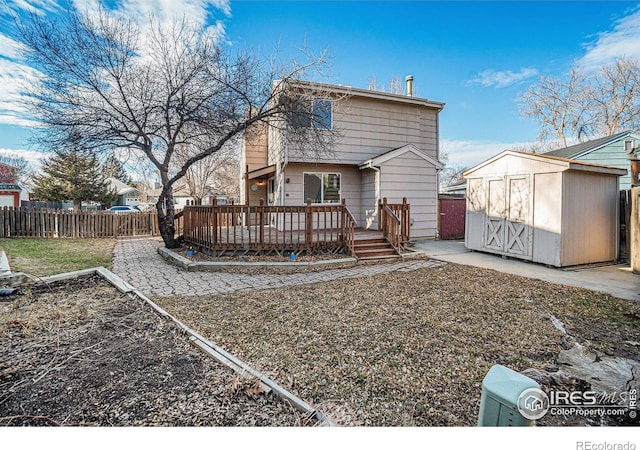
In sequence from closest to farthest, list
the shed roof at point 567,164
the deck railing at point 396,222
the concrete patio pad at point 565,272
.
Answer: the concrete patio pad at point 565,272
the shed roof at point 567,164
the deck railing at point 396,222

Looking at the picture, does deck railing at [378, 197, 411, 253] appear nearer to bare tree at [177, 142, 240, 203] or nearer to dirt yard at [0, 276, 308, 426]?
dirt yard at [0, 276, 308, 426]

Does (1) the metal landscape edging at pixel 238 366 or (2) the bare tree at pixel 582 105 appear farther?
(2) the bare tree at pixel 582 105

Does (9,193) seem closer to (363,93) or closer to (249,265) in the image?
(249,265)

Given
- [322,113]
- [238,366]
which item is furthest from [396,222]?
[238,366]

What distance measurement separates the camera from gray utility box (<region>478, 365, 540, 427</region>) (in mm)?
1373

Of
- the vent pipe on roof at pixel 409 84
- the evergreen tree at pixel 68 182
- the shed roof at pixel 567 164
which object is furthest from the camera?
the evergreen tree at pixel 68 182

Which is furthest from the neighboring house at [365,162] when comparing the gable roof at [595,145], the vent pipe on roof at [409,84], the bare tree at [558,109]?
the bare tree at [558,109]

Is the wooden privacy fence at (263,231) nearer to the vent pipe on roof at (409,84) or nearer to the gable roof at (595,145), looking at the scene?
the vent pipe on roof at (409,84)

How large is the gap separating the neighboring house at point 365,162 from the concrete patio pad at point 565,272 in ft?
8.60

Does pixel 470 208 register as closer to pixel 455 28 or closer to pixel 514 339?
pixel 455 28

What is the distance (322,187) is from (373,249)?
3440 mm

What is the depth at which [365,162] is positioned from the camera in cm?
1066

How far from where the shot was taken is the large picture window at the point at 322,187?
1069cm

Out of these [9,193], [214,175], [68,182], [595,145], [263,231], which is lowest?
[263,231]
